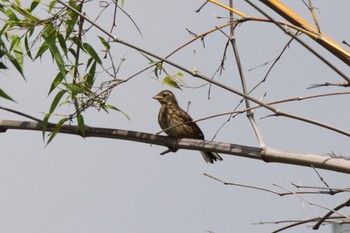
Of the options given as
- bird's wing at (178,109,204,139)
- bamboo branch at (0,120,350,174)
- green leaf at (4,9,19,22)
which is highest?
bird's wing at (178,109,204,139)

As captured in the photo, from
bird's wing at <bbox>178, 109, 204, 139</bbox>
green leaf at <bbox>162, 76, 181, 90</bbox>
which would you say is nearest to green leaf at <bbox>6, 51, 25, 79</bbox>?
green leaf at <bbox>162, 76, 181, 90</bbox>

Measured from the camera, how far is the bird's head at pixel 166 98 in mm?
7102

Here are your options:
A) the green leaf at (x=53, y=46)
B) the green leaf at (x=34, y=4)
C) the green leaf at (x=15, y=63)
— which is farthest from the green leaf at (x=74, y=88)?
the green leaf at (x=34, y=4)

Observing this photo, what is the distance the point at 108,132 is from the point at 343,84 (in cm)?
129

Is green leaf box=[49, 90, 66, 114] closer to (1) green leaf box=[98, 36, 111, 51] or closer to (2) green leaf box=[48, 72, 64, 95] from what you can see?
(2) green leaf box=[48, 72, 64, 95]

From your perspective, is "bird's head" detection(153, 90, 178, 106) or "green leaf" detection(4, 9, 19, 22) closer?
"green leaf" detection(4, 9, 19, 22)

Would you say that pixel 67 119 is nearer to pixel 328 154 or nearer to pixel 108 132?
pixel 108 132

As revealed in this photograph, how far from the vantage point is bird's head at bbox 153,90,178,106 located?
7.10 m

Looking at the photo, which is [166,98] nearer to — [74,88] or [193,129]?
[193,129]

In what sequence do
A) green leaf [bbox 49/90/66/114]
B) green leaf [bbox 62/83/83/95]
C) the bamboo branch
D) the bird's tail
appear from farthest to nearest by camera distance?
the bird's tail < green leaf [bbox 49/90/66/114] < green leaf [bbox 62/83/83/95] < the bamboo branch

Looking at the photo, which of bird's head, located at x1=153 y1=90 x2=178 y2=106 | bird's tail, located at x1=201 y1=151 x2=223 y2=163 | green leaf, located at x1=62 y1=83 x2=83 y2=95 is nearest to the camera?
green leaf, located at x1=62 y1=83 x2=83 y2=95

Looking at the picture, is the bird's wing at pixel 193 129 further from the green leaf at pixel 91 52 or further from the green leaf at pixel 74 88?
the green leaf at pixel 74 88

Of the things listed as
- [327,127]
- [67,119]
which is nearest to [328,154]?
[327,127]

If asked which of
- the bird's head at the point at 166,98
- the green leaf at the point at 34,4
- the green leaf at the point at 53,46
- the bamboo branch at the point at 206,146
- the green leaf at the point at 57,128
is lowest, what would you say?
the bamboo branch at the point at 206,146
